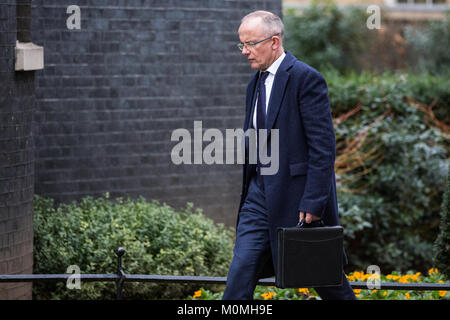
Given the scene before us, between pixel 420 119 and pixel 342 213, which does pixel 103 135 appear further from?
pixel 420 119

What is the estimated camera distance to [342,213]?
865 centimetres

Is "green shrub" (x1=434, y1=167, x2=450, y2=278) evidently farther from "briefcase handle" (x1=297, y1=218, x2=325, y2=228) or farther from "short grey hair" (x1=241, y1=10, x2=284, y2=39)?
"short grey hair" (x1=241, y1=10, x2=284, y2=39)

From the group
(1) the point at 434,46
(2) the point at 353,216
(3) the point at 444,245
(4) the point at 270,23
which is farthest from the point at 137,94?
(1) the point at 434,46

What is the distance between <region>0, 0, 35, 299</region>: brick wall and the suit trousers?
2474 millimetres

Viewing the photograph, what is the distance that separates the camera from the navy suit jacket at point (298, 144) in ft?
13.8

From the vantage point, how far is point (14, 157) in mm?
6184

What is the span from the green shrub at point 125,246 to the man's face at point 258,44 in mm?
2868

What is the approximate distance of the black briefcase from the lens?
164 inches

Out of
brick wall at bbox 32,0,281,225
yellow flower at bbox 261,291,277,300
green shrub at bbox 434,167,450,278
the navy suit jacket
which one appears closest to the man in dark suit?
the navy suit jacket

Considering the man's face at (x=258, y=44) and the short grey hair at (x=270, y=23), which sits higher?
the short grey hair at (x=270, y=23)

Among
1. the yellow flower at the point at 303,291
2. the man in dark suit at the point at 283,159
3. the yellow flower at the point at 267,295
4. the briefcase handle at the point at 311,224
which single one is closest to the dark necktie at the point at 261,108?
the man in dark suit at the point at 283,159

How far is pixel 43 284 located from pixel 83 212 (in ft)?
2.80

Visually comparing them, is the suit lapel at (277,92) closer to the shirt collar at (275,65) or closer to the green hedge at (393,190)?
the shirt collar at (275,65)

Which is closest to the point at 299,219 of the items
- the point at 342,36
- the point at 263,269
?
the point at 263,269
